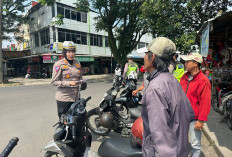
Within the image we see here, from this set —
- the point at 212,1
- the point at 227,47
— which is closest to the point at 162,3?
the point at 212,1

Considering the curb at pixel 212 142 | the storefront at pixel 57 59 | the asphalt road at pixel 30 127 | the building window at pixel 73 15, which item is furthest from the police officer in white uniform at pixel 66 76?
the building window at pixel 73 15

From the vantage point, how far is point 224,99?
13.8 ft

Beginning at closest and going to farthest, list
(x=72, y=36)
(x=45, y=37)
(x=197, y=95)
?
1. (x=197, y=95)
2. (x=45, y=37)
3. (x=72, y=36)

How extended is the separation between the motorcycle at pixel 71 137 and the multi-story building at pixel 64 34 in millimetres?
18269

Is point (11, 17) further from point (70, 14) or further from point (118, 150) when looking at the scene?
point (118, 150)

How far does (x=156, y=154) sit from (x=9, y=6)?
25595 mm

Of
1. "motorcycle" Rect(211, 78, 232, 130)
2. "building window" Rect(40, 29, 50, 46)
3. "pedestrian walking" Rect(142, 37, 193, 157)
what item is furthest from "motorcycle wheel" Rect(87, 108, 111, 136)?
"building window" Rect(40, 29, 50, 46)

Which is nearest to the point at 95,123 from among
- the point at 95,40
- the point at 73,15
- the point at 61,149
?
the point at 61,149

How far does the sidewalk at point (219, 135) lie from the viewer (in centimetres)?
292

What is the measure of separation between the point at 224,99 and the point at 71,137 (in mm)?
3988

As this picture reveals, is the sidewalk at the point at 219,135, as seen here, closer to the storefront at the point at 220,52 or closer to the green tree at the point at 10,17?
the storefront at the point at 220,52

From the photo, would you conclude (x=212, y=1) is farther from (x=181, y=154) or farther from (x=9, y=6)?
(x=9, y=6)

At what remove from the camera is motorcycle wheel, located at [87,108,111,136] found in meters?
3.57

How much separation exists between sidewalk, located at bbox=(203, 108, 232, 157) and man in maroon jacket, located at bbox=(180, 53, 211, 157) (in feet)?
2.79
